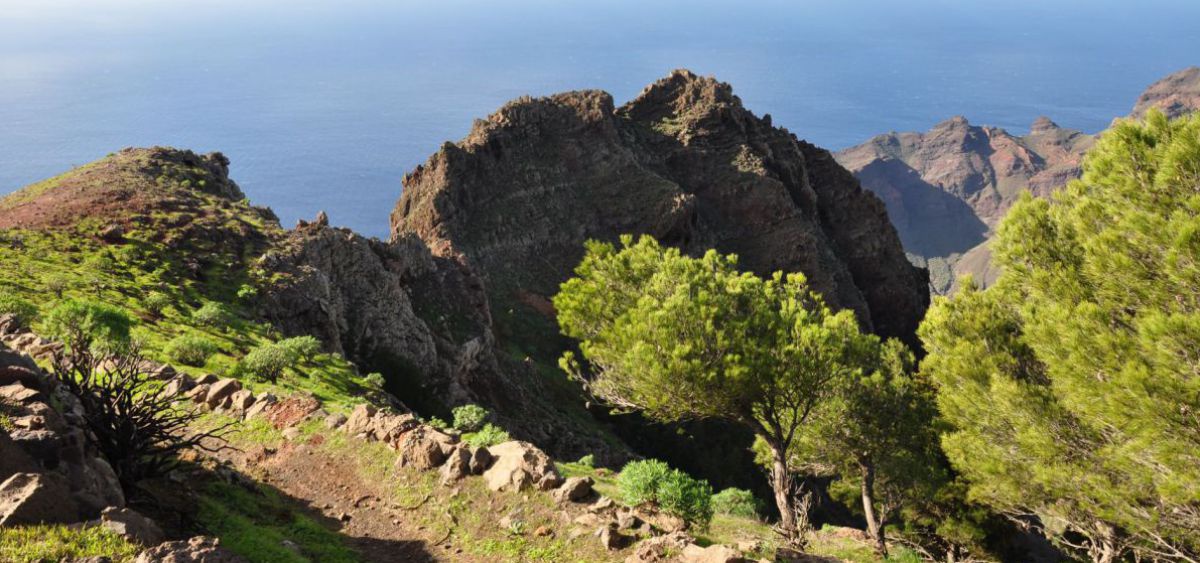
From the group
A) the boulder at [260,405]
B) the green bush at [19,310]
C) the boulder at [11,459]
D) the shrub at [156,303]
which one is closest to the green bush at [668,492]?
the boulder at [11,459]

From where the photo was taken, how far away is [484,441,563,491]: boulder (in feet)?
52.0

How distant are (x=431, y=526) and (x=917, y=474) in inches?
833

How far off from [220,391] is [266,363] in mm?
2675

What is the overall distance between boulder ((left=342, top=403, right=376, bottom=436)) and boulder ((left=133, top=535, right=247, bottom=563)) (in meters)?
9.81

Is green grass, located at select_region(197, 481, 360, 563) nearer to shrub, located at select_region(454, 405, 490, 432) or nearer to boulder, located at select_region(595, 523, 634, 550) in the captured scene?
boulder, located at select_region(595, 523, 634, 550)

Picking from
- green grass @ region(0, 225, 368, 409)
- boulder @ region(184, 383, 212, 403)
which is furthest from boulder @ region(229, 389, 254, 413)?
green grass @ region(0, 225, 368, 409)

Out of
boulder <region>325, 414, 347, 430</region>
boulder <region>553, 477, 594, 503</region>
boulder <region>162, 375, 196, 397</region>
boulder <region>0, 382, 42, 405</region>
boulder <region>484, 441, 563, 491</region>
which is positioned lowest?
boulder <region>553, 477, 594, 503</region>

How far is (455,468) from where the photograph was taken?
1673cm

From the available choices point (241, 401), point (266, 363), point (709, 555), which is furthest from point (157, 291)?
point (709, 555)

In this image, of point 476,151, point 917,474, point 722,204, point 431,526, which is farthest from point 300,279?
point 722,204

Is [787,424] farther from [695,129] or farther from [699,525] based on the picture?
[695,129]

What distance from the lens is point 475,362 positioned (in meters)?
47.2

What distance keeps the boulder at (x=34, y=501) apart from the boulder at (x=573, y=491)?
9008 millimetres

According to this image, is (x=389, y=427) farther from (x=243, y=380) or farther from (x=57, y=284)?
(x=57, y=284)
